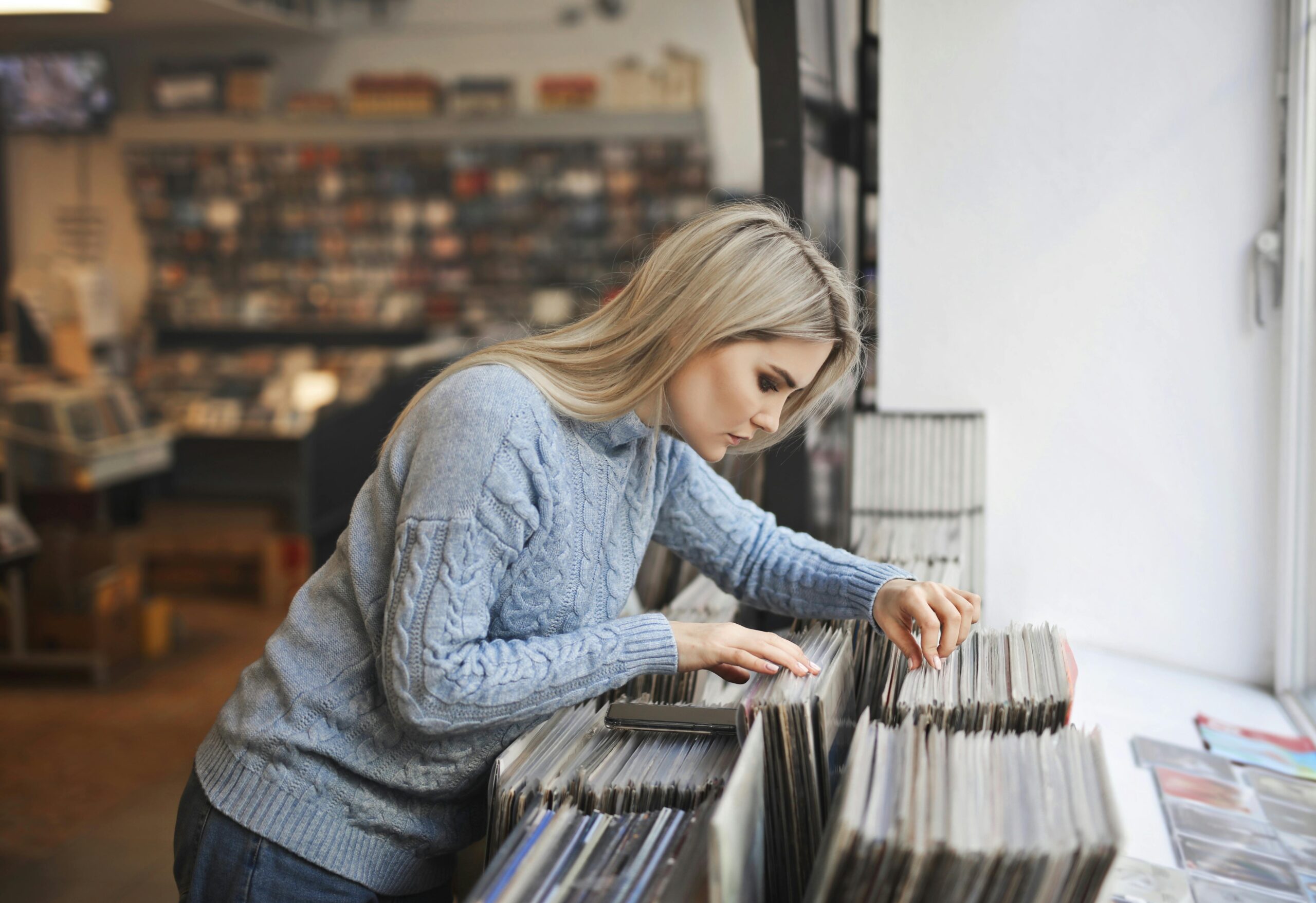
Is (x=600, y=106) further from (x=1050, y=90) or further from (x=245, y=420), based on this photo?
(x=1050, y=90)

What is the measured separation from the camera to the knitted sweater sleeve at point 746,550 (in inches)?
50.9

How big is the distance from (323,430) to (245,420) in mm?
2550

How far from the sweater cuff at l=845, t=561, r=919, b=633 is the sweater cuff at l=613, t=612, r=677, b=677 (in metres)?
0.30

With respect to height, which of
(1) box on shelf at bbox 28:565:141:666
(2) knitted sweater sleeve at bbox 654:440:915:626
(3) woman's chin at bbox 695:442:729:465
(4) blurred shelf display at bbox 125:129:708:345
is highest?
(4) blurred shelf display at bbox 125:129:708:345

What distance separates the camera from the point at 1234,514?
6.21 feet

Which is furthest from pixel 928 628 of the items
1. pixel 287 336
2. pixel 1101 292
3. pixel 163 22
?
pixel 163 22

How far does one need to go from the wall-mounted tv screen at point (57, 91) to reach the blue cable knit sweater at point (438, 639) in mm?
6805

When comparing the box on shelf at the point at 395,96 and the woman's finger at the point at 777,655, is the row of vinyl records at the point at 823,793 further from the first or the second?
the box on shelf at the point at 395,96

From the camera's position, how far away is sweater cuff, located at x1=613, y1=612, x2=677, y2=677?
1039mm

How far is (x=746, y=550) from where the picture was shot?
1350mm

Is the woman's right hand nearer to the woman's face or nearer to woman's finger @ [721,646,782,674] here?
woman's finger @ [721,646,782,674]

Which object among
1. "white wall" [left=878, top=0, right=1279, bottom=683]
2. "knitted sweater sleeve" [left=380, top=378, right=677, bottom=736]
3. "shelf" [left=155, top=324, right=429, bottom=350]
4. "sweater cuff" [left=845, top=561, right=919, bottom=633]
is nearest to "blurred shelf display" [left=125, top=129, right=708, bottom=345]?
"shelf" [left=155, top=324, right=429, bottom=350]

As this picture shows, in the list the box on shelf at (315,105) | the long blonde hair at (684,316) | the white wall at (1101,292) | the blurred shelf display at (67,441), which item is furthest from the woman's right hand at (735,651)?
the box on shelf at (315,105)

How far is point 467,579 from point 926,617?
526 mm
